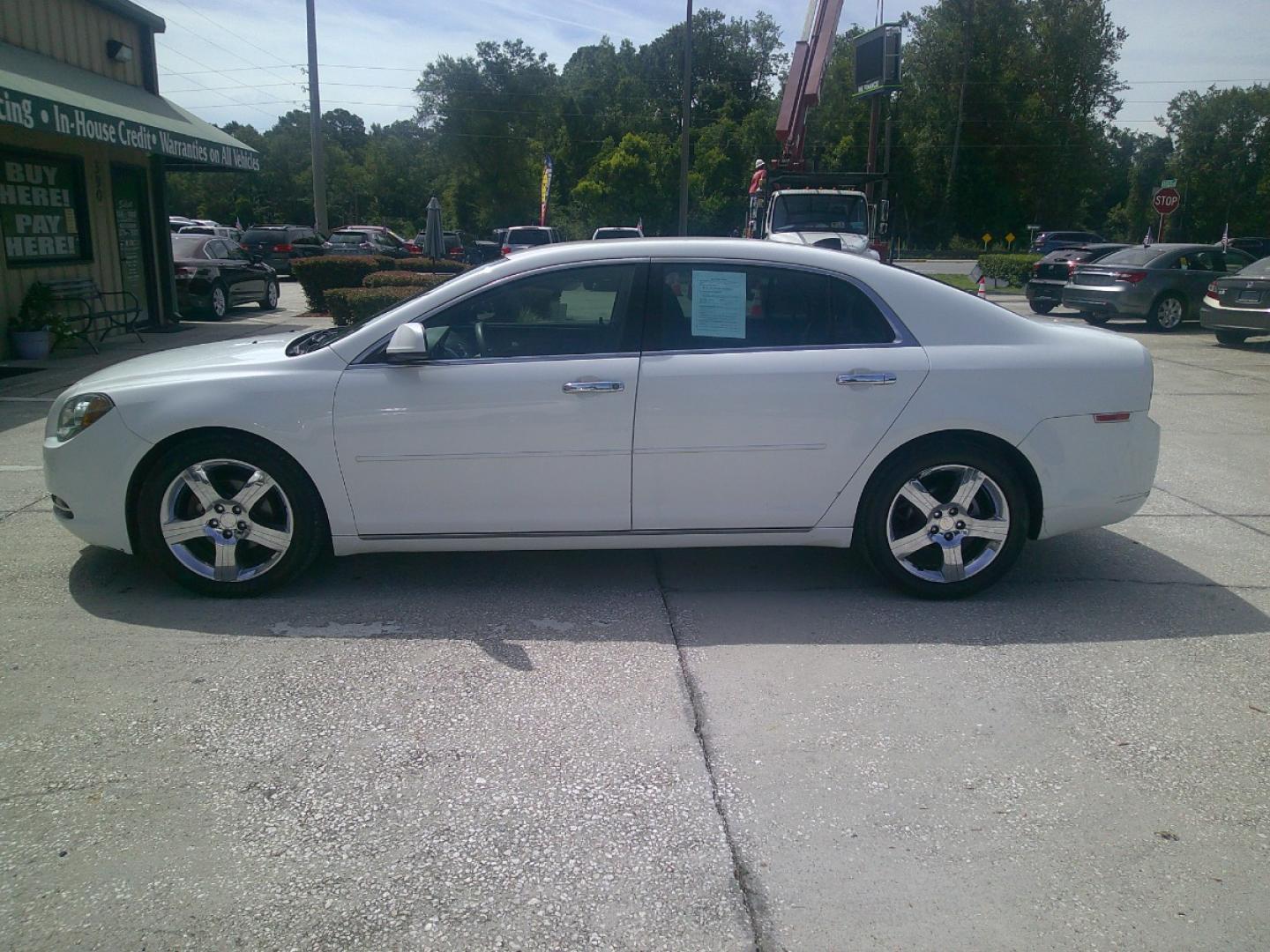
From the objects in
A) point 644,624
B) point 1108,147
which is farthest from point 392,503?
point 1108,147

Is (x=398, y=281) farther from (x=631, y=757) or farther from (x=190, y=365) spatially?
(x=631, y=757)

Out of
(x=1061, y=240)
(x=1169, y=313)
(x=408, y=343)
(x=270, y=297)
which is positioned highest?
(x=1061, y=240)

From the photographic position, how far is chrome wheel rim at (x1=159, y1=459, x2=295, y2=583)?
456cm

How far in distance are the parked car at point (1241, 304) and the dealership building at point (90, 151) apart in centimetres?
1566

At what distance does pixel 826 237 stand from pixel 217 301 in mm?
11289

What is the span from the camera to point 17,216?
12500mm

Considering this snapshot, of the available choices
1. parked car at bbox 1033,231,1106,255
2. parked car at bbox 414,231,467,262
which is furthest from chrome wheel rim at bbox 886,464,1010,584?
parked car at bbox 1033,231,1106,255

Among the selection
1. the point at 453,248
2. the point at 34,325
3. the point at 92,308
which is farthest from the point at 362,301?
the point at 453,248

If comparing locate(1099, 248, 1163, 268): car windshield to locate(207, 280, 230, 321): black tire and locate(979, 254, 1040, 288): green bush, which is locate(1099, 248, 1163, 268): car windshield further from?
locate(207, 280, 230, 321): black tire

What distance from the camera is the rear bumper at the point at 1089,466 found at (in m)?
4.66

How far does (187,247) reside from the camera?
18719mm

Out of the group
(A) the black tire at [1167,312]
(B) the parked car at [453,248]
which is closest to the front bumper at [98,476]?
(A) the black tire at [1167,312]

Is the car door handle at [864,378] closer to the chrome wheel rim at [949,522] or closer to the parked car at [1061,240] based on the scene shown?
the chrome wheel rim at [949,522]

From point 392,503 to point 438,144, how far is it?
181 ft
